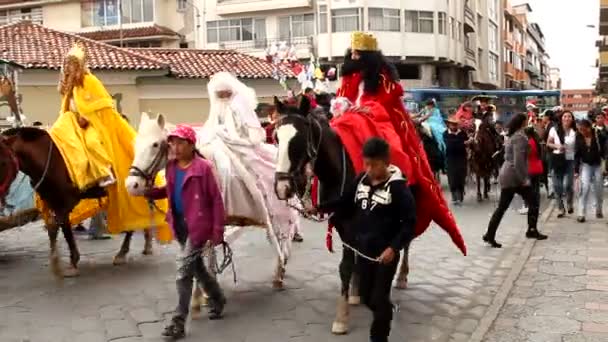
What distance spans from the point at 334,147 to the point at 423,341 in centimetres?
169

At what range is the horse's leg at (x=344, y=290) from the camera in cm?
571

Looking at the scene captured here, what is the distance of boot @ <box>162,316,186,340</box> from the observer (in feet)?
18.4

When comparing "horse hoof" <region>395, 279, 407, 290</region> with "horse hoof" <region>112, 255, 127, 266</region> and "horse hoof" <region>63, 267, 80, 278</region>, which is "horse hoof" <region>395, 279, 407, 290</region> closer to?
"horse hoof" <region>112, 255, 127, 266</region>

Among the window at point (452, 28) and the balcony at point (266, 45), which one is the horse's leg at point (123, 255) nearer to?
the balcony at point (266, 45)

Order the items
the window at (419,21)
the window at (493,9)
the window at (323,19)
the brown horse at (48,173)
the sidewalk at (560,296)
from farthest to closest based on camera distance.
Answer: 1. the window at (493,9)
2. the window at (419,21)
3. the window at (323,19)
4. the brown horse at (48,173)
5. the sidewalk at (560,296)

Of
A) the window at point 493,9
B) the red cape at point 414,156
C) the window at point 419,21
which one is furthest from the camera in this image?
the window at point 493,9

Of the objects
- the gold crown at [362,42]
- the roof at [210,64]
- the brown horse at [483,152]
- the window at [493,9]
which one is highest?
the window at [493,9]

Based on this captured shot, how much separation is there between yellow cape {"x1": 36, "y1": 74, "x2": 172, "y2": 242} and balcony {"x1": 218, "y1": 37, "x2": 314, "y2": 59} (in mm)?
32461

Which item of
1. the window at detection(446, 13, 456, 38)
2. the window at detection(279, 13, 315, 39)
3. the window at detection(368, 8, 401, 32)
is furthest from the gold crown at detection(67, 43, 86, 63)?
the window at detection(446, 13, 456, 38)

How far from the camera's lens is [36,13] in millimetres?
46656

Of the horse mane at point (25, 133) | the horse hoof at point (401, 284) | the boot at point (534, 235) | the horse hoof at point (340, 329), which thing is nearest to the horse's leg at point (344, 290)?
the horse hoof at point (340, 329)

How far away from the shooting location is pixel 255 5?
4266cm

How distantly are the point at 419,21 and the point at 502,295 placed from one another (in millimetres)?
36882

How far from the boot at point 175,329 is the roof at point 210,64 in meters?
20.4
